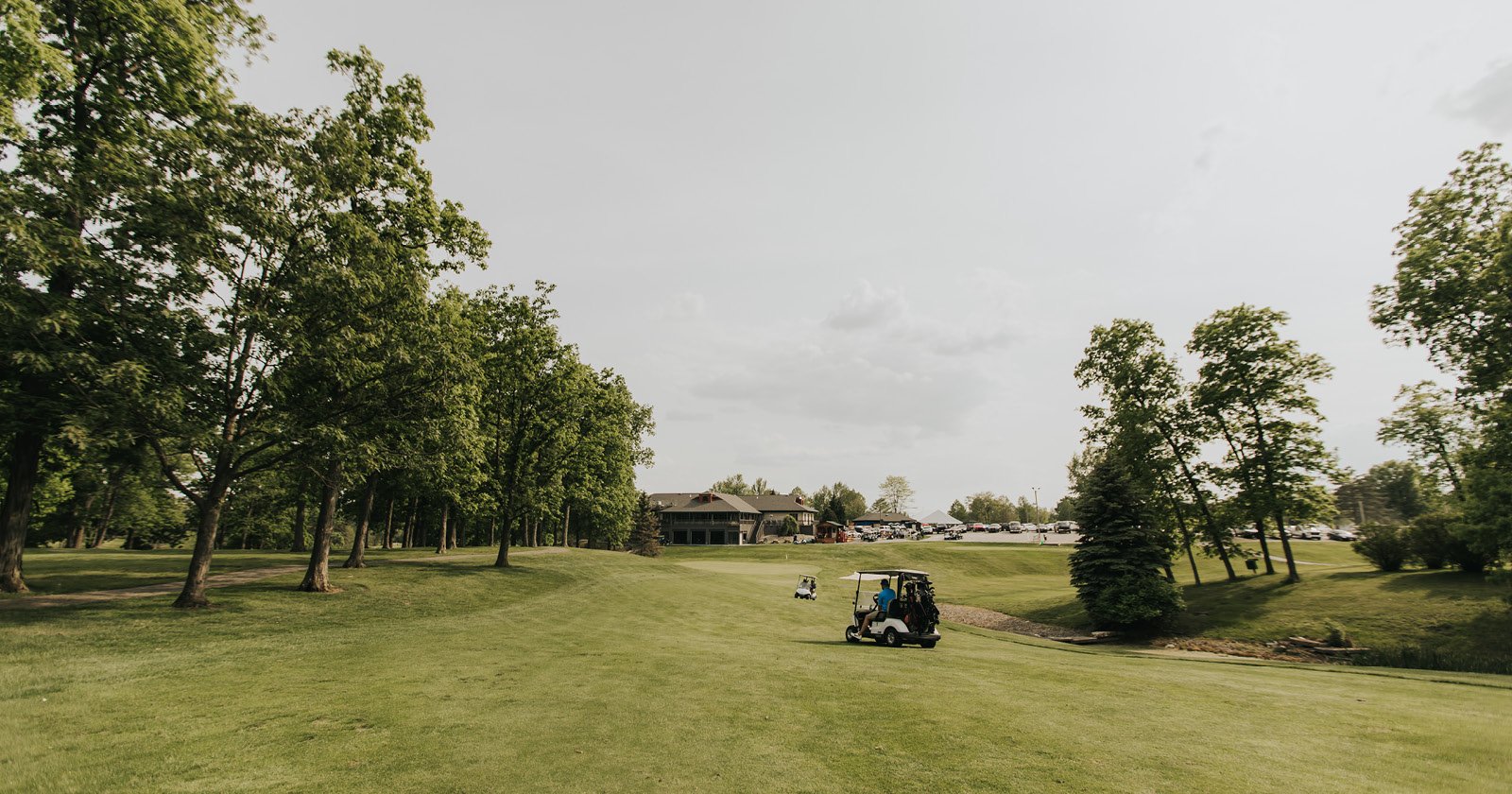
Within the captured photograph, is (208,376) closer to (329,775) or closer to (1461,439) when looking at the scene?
(329,775)

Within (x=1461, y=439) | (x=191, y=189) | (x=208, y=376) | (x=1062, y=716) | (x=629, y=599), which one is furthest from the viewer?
(x=1461, y=439)

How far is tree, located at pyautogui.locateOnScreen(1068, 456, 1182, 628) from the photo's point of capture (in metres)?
29.1

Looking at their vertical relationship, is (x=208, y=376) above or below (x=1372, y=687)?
above

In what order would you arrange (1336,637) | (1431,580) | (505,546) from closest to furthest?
(1336,637)
(1431,580)
(505,546)

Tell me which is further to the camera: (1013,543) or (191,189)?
(1013,543)

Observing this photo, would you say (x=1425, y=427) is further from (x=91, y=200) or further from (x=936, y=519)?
(x=936, y=519)

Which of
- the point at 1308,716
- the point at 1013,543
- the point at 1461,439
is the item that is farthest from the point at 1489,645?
the point at 1013,543

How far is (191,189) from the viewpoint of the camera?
60.4 ft

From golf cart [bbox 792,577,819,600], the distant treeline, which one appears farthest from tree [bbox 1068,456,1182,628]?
the distant treeline

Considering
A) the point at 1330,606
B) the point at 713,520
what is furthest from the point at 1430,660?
the point at 713,520

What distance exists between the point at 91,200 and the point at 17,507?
10018mm

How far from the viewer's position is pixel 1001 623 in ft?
114

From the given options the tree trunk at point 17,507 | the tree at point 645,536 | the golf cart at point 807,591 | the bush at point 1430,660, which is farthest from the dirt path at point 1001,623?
the tree at point 645,536

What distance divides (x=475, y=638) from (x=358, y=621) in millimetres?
5848
